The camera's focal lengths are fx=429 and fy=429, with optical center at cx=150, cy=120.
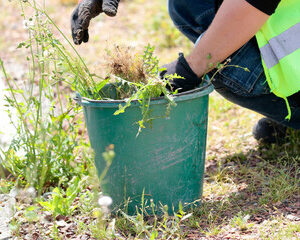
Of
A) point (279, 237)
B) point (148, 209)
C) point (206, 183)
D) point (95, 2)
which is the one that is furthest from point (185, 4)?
point (279, 237)

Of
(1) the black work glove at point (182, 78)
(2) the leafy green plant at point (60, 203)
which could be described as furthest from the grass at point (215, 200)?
(1) the black work glove at point (182, 78)

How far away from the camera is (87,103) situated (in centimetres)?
169

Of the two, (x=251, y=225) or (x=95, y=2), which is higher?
(x=95, y=2)

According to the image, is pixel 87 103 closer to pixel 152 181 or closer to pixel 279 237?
pixel 152 181

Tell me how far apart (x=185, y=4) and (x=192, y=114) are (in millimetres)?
751

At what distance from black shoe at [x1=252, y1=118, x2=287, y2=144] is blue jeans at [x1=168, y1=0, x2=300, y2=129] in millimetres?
274

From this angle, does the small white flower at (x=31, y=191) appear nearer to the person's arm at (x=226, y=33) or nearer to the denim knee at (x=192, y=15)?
the person's arm at (x=226, y=33)

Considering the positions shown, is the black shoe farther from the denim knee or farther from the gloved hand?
the gloved hand

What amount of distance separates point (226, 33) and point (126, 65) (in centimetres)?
43

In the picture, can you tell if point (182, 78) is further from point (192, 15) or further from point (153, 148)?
point (192, 15)

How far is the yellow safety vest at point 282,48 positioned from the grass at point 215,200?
1.45 feet

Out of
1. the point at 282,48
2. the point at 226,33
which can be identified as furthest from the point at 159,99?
the point at 282,48

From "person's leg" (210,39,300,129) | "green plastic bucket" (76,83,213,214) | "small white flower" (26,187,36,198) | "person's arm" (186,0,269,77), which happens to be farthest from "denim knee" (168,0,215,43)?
"small white flower" (26,187,36,198)

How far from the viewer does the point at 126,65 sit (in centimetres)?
180
